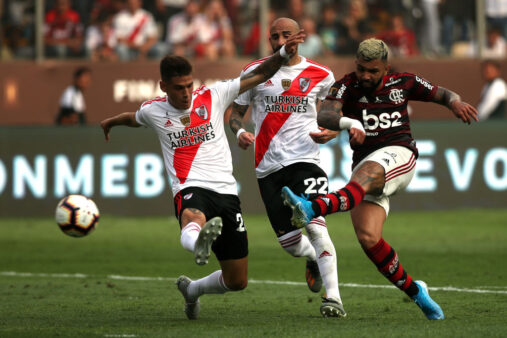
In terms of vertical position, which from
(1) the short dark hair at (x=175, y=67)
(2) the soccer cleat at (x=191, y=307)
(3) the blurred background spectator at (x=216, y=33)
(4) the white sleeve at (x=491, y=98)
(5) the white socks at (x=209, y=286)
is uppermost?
(1) the short dark hair at (x=175, y=67)

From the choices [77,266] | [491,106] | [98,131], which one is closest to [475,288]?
[77,266]

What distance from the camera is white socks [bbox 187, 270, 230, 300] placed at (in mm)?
8398

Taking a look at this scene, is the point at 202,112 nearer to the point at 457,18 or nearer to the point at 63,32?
the point at 63,32

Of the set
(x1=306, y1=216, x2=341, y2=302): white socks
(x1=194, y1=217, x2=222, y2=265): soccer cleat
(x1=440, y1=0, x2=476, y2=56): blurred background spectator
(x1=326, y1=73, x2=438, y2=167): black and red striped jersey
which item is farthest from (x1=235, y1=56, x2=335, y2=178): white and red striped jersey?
(x1=440, y1=0, x2=476, y2=56): blurred background spectator

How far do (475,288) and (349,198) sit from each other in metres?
2.92

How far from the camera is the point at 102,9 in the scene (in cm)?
1966

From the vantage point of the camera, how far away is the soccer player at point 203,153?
8133 mm

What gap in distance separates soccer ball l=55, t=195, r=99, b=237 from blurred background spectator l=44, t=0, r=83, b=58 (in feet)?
33.1

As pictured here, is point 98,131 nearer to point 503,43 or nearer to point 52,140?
point 52,140

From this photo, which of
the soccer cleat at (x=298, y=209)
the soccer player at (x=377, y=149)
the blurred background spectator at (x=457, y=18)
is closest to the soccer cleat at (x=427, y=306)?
the soccer player at (x=377, y=149)

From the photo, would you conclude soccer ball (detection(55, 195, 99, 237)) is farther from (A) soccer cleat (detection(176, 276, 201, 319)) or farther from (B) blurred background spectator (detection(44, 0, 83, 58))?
(B) blurred background spectator (detection(44, 0, 83, 58))

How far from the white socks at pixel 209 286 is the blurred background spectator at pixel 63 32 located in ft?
38.7

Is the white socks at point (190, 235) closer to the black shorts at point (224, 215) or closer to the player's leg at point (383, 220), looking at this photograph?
the black shorts at point (224, 215)

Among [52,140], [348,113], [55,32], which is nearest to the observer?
[348,113]
